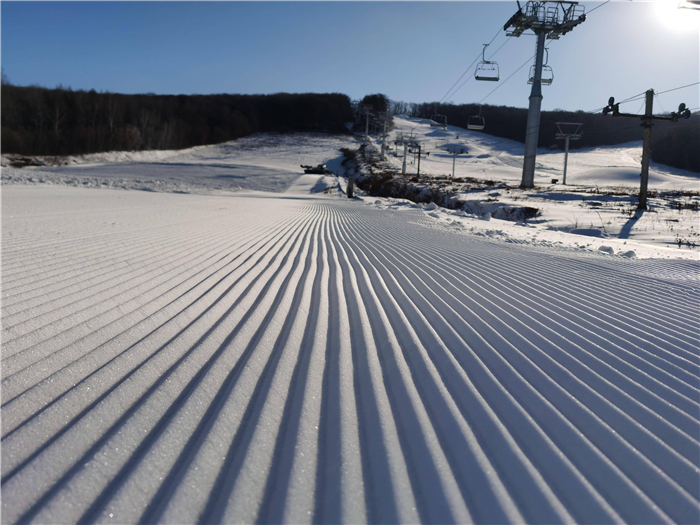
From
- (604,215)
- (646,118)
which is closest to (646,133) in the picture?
(646,118)

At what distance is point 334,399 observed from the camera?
2.48m

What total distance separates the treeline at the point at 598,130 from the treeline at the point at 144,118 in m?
33.9

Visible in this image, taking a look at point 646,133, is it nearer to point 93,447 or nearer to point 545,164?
point 93,447

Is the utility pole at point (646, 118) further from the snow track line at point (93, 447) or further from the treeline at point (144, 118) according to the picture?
the treeline at point (144, 118)

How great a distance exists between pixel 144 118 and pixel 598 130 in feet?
304

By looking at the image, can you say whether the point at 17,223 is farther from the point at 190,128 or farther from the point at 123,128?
the point at 190,128

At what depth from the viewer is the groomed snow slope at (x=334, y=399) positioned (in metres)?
1.71

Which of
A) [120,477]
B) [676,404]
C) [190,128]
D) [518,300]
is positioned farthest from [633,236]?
[190,128]

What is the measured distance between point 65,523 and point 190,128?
92.0m

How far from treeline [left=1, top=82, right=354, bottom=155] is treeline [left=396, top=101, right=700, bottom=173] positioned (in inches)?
1333

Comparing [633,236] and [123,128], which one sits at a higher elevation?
[123,128]

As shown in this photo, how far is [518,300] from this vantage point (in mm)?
4641

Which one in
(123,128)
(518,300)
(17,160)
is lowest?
(518,300)

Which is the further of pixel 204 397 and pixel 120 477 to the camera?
pixel 204 397
